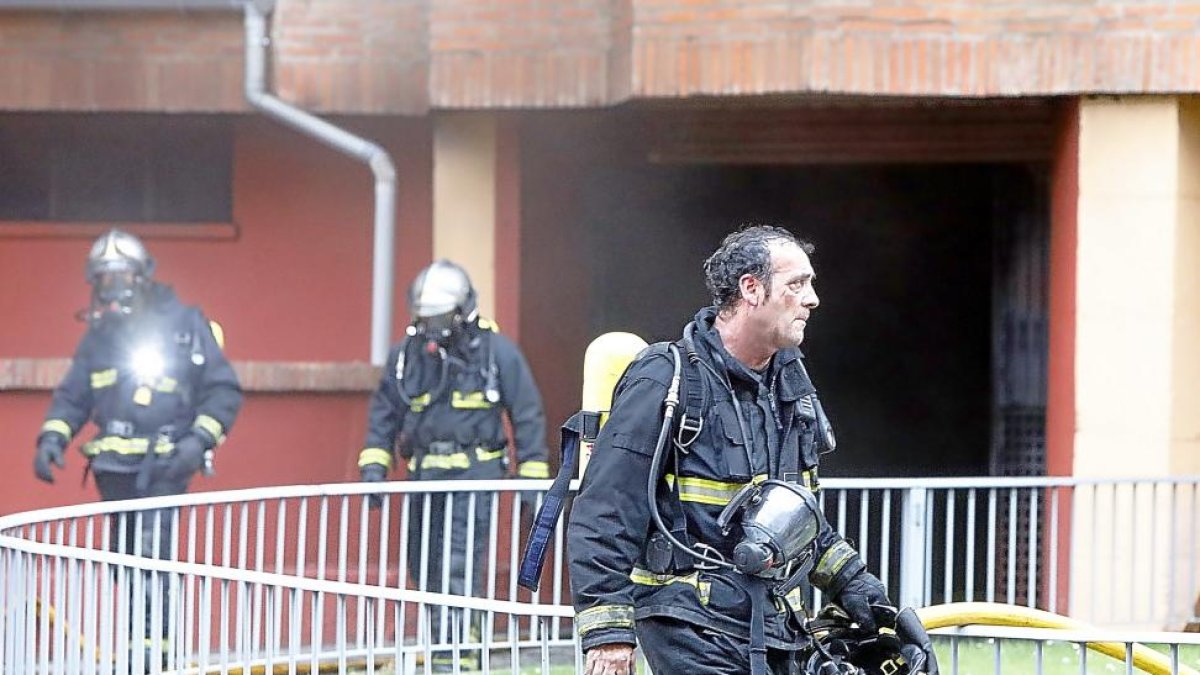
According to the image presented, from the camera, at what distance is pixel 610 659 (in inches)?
167

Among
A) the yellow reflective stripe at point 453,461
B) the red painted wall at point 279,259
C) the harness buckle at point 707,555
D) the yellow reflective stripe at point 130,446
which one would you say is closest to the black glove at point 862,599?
the harness buckle at point 707,555

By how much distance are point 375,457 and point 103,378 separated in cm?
126

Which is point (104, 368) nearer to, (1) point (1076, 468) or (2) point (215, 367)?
(2) point (215, 367)

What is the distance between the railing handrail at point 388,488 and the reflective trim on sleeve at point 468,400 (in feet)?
4.10

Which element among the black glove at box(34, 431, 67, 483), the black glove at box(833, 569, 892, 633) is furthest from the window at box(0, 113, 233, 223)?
the black glove at box(833, 569, 892, 633)

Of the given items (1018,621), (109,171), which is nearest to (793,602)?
(1018,621)

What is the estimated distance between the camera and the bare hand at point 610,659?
4238mm

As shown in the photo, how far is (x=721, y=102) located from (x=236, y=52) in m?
2.58

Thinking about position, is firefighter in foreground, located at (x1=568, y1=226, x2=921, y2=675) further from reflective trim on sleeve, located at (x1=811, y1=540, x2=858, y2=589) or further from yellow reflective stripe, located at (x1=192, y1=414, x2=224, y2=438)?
yellow reflective stripe, located at (x1=192, y1=414, x2=224, y2=438)

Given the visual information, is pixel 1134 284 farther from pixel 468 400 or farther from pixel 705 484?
pixel 705 484

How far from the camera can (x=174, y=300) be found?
28.9 ft

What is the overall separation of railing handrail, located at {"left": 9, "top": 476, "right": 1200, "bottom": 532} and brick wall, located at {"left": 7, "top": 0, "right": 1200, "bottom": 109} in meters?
1.97

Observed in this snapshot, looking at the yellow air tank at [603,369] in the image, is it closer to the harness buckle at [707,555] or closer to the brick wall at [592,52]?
the harness buckle at [707,555]

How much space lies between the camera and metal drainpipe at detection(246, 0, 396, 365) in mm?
9898
